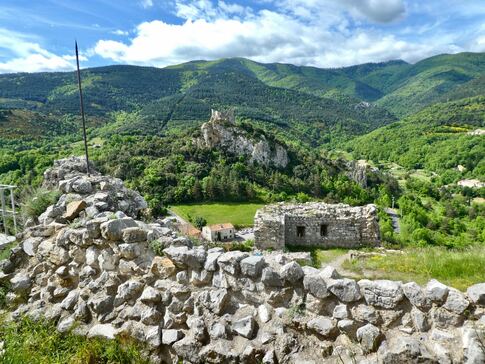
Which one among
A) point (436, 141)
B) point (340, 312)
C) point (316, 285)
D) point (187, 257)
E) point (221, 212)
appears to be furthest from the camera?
point (436, 141)

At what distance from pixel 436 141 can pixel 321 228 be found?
122415 millimetres

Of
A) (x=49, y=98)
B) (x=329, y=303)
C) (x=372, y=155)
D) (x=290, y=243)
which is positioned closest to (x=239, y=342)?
(x=329, y=303)

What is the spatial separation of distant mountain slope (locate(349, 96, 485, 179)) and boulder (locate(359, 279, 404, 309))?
10359cm

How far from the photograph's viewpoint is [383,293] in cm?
330

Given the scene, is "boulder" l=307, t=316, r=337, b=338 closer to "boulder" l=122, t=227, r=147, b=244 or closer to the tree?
"boulder" l=122, t=227, r=147, b=244

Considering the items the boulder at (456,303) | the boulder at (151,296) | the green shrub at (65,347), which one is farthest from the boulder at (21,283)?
the boulder at (456,303)

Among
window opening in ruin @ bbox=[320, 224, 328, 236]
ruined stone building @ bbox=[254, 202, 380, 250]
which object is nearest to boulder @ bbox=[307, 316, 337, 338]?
ruined stone building @ bbox=[254, 202, 380, 250]

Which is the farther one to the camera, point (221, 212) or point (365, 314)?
point (221, 212)

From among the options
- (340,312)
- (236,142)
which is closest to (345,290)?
(340,312)

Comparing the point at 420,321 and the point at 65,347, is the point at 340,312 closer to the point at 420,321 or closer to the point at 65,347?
the point at 420,321

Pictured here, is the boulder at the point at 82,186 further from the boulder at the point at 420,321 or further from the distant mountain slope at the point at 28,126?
the distant mountain slope at the point at 28,126

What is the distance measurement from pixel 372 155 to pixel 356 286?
130984 millimetres

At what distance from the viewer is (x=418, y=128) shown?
13088 centimetres

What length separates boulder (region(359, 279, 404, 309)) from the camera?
325cm
